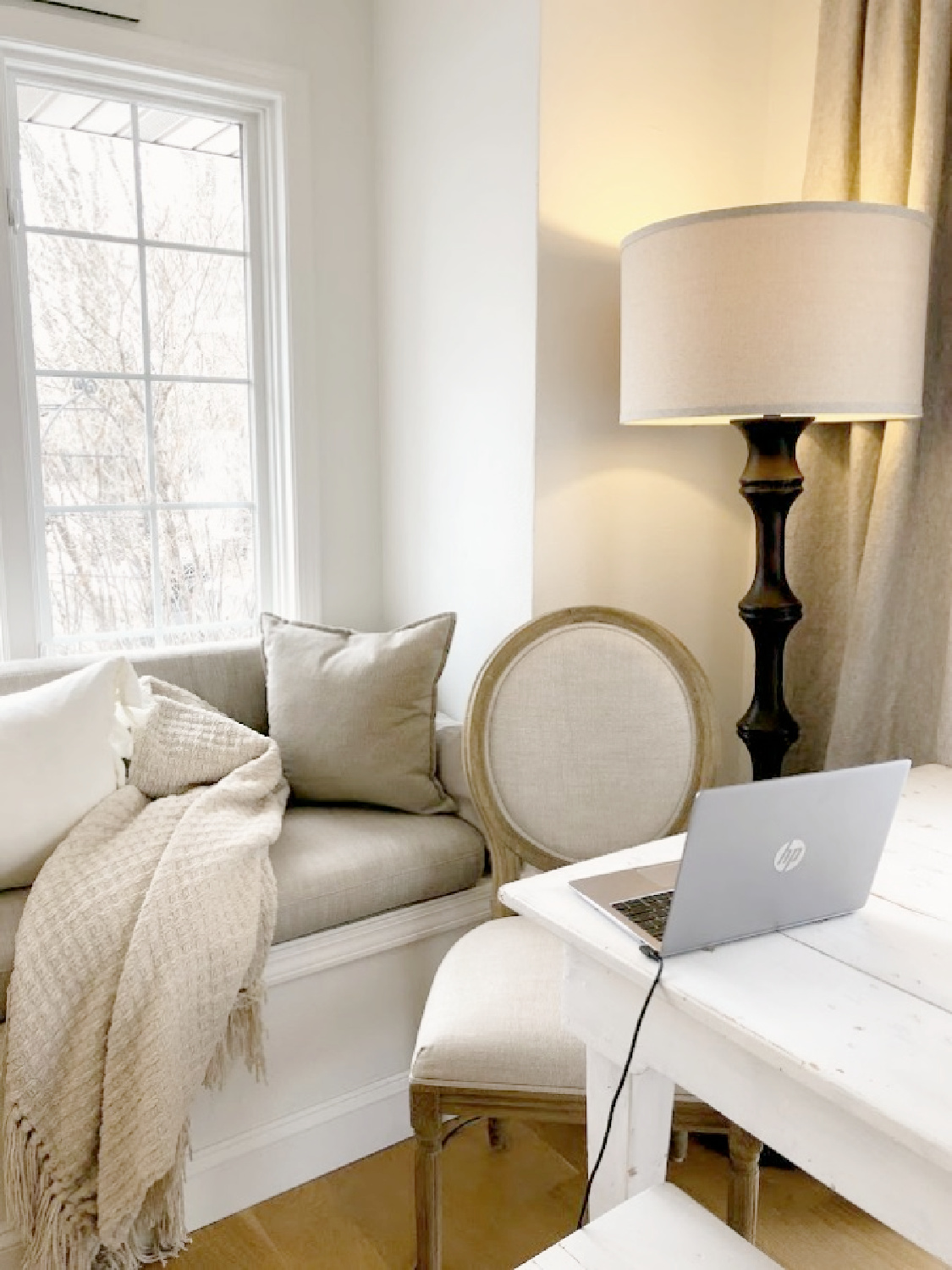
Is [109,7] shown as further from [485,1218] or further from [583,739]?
[485,1218]

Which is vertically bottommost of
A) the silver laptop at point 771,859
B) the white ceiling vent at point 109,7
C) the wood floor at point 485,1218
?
the wood floor at point 485,1218

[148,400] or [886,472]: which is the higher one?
[148,400]

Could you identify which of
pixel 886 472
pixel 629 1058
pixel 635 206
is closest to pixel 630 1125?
pixel 629 1058

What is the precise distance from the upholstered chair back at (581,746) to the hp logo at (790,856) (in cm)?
79

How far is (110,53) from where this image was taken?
7.01ft

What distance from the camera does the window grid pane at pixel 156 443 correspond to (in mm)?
2279

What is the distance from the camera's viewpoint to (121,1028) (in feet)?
4.80

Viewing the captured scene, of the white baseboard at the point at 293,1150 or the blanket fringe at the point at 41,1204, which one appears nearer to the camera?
the blanket fringe at the point at 41,1204

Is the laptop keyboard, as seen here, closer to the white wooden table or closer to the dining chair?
the white wooden table

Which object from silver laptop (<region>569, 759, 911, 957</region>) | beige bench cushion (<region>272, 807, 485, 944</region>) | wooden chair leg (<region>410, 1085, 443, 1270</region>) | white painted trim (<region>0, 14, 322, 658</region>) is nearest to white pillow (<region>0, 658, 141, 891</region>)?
beige bench cushion (<region>272, 807, 485, 944</region>)

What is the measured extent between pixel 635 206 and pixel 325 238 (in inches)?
31.8

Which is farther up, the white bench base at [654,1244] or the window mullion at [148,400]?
the window mullion at [148,400]

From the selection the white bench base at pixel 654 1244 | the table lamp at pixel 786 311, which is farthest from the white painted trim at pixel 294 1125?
the table lamp at pixel 786 311

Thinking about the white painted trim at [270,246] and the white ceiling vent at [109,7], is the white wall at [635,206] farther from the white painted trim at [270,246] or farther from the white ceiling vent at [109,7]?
the white ceiling vent at [109,7]
